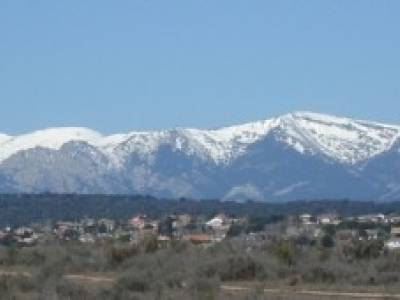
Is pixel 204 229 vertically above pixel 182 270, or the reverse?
pixel 204 229

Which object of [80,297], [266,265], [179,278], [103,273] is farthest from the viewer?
[103,273]

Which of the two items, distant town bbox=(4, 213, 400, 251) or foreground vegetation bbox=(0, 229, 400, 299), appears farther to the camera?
distant town bbox=(4, 213, 400, 251)

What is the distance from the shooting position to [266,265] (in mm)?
52594

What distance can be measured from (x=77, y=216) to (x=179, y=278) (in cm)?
14066

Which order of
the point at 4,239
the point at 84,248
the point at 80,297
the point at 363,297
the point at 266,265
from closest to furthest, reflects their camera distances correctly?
1. the point at 80,297
2. the point at 363,297
3. the point at 266,265
4. the point at 84,248
5. the point at 4,239

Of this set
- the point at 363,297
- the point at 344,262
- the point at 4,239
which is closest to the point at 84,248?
the point at 344,262

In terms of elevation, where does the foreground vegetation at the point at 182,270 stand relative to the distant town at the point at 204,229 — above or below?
below

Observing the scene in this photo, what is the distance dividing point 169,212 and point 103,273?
441 feet

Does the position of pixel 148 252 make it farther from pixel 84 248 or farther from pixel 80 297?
pixel 80 297

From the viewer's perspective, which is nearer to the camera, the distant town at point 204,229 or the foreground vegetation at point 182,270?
the foreground vegetation at point 182,270

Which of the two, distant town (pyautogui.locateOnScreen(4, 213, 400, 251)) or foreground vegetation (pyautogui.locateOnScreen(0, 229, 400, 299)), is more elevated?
distant town (pyautogui.locateOnScreen(4, 213, 400, 251))

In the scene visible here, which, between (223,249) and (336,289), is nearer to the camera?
(336,289)

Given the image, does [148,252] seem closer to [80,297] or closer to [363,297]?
[363,297]

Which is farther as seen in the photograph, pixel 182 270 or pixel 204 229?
pixel 204 229
